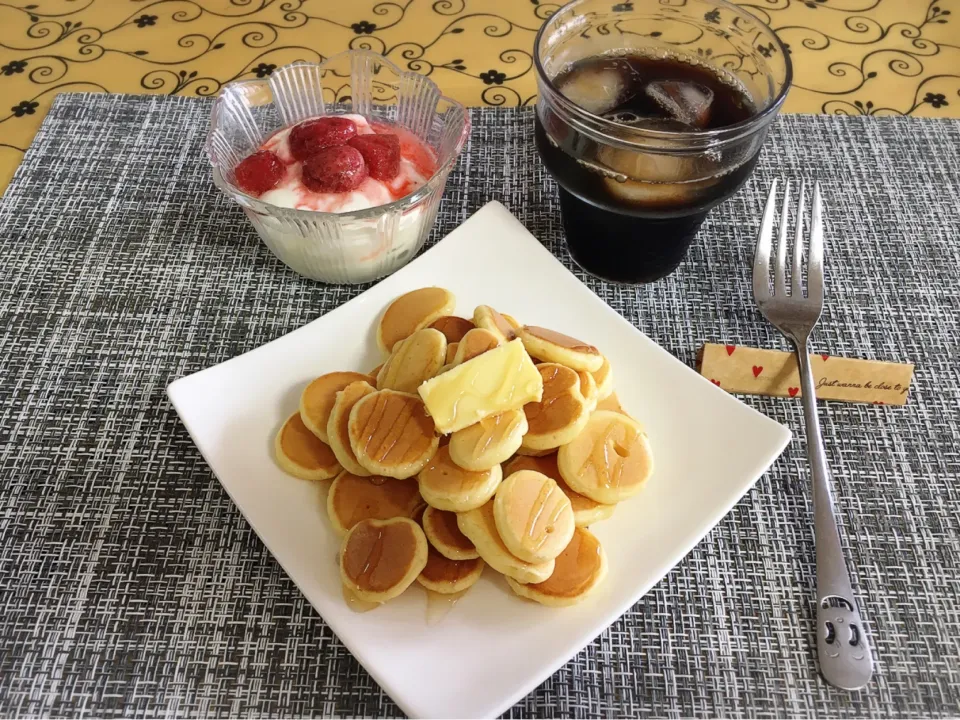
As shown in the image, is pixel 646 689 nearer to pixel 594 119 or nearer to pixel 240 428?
pixel 240 428

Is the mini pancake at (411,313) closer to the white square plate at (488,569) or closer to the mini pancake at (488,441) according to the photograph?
the white square plate at (488,569)

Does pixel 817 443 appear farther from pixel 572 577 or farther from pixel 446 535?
pixel 446 535

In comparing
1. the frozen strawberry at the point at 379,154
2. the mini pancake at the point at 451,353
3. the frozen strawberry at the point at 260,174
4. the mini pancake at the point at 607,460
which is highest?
the frozen strawberry at the point at 379,154

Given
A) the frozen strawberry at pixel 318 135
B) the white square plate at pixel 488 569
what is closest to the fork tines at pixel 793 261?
the white square plate at pixel 488 569

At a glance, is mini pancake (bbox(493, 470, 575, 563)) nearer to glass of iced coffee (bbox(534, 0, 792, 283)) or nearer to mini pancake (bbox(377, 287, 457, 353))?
mini pancake (bbox(377, 287, 457, 353))

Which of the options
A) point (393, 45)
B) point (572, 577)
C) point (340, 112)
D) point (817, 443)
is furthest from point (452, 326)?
point (393, 45)

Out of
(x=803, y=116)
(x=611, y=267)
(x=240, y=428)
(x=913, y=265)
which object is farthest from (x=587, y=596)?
(x=803, y=116)
